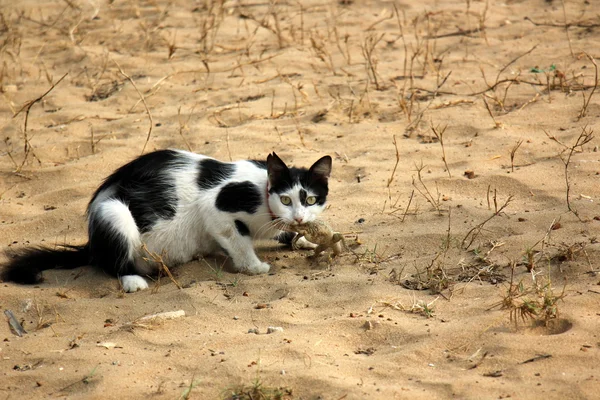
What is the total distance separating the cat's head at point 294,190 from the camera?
496 centimetres

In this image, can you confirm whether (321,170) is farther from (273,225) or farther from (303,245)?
(303,245)

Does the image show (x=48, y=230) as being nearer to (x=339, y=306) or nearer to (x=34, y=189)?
(x=34, y=189)

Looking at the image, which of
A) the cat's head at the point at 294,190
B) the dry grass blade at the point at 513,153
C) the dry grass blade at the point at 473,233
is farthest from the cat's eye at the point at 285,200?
the dry grass blade at the point at 513,153

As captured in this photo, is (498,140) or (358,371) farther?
(498,140)

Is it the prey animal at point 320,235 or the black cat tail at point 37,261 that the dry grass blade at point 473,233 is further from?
the black cat tail at point 37,261

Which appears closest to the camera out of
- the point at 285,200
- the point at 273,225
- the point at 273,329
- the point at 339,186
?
the point at 273,329

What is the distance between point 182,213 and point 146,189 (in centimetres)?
30

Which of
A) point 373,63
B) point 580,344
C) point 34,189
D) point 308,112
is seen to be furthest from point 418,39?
point 580,344

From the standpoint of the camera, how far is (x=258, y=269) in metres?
5.06

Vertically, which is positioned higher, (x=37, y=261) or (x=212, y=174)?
(x=212, y=174)

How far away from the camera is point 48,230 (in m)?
5.68

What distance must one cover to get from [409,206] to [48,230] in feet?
9.00

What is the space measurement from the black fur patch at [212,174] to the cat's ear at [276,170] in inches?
17.6

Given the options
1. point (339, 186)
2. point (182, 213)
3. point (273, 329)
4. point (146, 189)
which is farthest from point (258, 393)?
point (339, 186)
